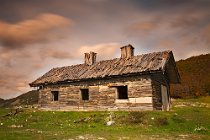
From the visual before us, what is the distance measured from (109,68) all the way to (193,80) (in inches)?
1186

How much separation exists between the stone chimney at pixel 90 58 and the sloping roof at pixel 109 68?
0.55 m

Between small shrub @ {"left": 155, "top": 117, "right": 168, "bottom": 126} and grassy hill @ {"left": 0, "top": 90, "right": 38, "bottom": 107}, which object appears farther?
grassy hill @ {"left": 0, "top": 90, "right": 38, "bottom": 107}

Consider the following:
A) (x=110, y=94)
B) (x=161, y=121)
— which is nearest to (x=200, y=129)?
(x=161, y=121)

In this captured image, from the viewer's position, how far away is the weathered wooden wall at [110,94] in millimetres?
23092

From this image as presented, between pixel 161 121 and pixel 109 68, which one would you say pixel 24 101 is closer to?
pixel 109 68

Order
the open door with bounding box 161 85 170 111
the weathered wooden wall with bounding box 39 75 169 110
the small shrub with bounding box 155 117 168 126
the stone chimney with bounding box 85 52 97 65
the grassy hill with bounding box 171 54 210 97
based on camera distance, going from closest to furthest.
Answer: the small shrub with bounding box 155 117 168 126
the weathered wooden wall with bounding box 39 75 169 110
the open door with bounding box 161 85 170 111
the stone chimney with bounding box 85 52 97 65
the grassy hill with bounding box 171 54 210 97

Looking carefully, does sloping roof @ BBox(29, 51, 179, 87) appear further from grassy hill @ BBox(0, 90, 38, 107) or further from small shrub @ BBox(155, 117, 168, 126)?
grassy hill @ BBox(0, 90, 38, 107)

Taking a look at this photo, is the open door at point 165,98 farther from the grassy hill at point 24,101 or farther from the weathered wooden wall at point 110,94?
the grassy hill at point 24,101

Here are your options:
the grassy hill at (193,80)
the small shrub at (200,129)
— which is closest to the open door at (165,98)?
the small shrub at (200,129)

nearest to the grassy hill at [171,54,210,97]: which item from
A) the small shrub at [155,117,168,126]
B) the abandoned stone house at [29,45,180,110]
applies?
the abandoned stone house at [29,45,180,110]

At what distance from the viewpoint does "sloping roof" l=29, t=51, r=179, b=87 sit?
23.5 metres

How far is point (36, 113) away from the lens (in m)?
26.4

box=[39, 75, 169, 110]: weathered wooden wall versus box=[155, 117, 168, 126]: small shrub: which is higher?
box=[39, 75, 169, 110]: weathered wooden wall

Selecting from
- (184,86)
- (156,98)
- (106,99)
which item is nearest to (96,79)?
(106,99)
